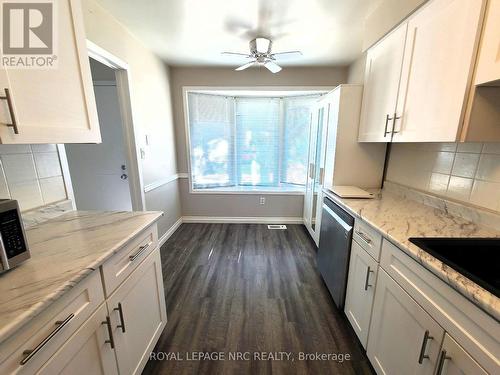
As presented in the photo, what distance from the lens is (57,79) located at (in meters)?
1.00

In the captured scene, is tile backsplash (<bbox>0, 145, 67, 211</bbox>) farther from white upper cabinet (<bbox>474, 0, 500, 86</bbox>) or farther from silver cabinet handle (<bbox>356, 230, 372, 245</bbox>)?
white upper cabinet (<bbox>474, 0, 500, 86</bbox>)

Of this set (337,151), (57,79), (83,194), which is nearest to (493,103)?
(337,151)

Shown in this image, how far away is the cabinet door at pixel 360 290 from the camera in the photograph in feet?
4.30

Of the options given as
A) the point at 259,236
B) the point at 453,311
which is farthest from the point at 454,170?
the point at 259,236

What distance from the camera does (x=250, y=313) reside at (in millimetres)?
1778

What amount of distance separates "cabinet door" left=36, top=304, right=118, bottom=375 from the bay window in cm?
279

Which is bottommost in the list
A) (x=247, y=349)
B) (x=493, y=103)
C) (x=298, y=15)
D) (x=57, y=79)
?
(x=247, y=349)

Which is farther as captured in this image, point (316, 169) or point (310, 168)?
point (310, 168)

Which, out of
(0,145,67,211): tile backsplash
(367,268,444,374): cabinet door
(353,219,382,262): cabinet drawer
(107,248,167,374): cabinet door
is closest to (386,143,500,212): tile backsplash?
(353,219,382,262): cabinet drawer

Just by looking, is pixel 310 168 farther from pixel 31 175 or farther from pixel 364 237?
pixel 31 175

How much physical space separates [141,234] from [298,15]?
6.97 ft

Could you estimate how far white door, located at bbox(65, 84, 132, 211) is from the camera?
2.81 m

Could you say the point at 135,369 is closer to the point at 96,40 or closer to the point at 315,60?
the point at 96,40

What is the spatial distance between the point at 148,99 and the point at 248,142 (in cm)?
167
